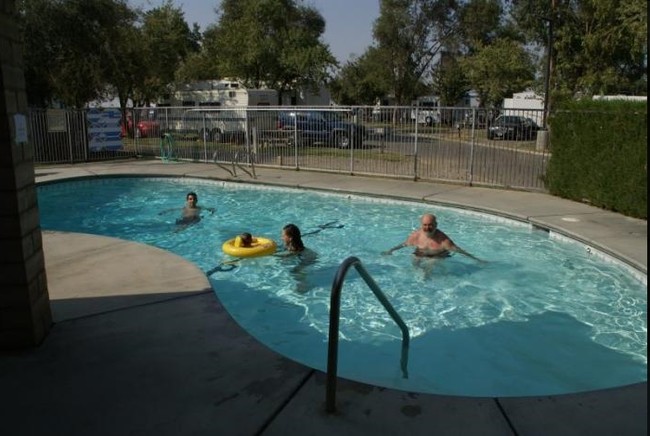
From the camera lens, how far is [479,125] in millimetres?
13992

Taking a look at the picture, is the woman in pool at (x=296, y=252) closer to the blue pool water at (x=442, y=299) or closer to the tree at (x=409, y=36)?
the blue pool water at (x=442, y=299)

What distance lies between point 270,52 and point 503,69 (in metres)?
15.1

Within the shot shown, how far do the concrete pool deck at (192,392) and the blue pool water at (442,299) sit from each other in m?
1.54

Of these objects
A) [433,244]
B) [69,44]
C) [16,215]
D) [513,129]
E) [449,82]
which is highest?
[449,82]

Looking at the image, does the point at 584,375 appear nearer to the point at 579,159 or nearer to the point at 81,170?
the point at 579,159

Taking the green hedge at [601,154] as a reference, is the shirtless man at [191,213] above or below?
below

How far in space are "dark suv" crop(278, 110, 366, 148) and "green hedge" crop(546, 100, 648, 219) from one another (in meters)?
6.62

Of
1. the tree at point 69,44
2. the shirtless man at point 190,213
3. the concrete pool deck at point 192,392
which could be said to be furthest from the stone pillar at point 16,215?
the tree at point 69,44

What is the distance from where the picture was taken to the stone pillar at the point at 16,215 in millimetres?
3658

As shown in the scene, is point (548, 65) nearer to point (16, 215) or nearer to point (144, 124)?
point (144, 124)

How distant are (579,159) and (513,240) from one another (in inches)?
127

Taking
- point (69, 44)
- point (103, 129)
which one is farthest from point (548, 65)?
point (69, 44)

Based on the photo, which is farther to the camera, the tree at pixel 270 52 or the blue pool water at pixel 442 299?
the tree at pixel 270 52

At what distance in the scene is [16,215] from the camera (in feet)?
12.5
